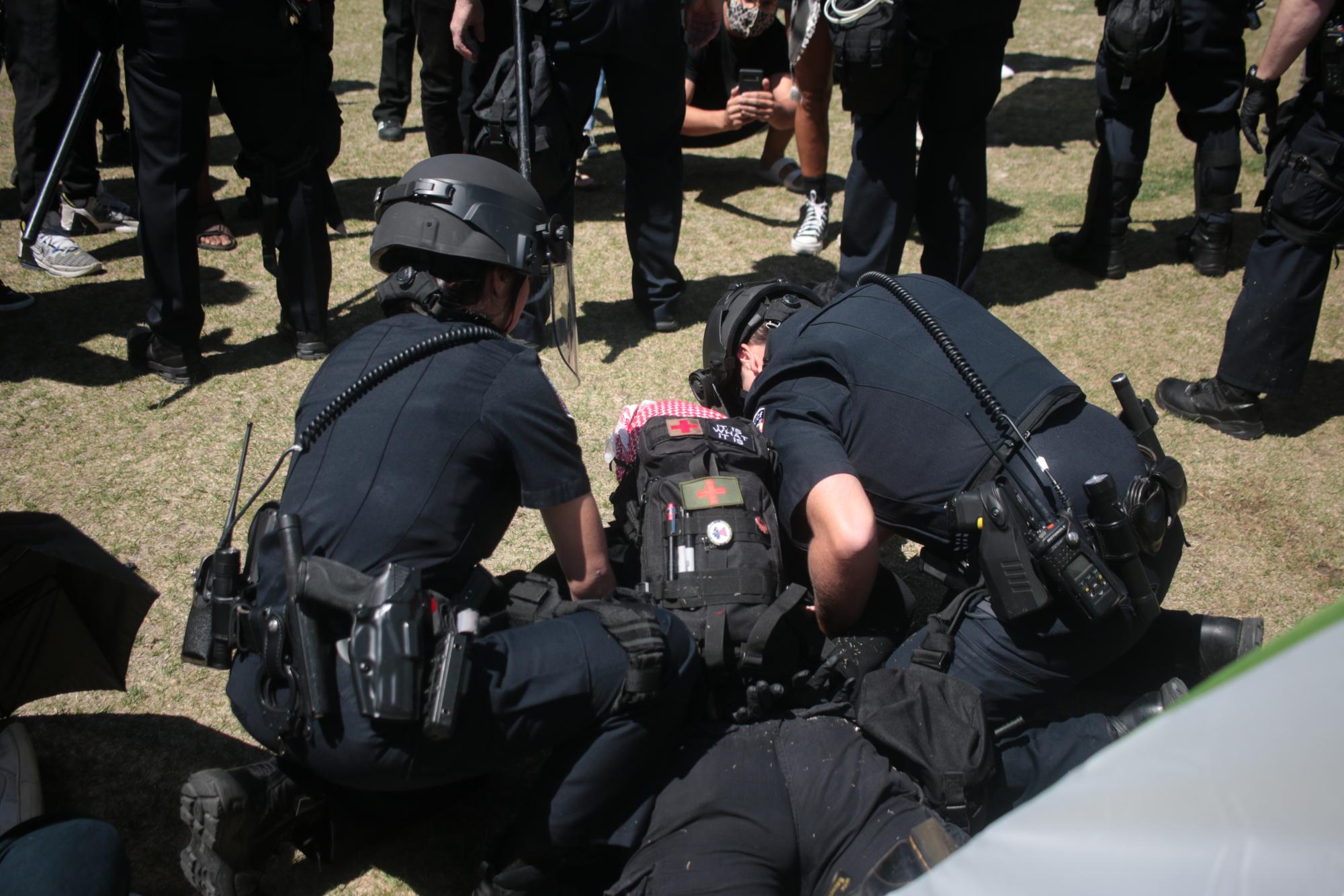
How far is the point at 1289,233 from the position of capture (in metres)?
3.81

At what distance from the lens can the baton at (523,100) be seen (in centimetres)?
414

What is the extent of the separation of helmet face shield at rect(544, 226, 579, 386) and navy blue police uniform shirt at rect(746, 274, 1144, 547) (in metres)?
0.70

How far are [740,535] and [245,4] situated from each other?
9.23 ft

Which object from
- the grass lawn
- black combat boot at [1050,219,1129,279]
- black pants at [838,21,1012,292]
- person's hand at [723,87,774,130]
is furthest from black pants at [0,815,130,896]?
black combat boot at [1050,219,1129,279]

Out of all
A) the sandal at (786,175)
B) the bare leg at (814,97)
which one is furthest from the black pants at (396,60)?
the bare leg at (814,97)

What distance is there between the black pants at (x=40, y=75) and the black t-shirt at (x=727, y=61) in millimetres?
3327

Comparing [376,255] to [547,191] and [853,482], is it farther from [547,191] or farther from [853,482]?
[547,191]

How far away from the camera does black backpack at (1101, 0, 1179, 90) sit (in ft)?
15.6

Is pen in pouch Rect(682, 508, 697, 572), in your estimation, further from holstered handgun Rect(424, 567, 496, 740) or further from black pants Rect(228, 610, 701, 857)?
holstered handgun Rect(424, 567, 496, 740)

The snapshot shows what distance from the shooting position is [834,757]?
90.7 inches

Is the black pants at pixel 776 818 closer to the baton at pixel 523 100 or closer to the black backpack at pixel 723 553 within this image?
the black backpack at pixel 723 553

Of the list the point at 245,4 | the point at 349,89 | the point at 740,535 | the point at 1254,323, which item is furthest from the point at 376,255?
the point at 349,89

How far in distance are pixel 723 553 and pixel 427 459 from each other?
847 mm

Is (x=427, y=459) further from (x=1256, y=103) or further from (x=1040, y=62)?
(x=1040, y=62)
